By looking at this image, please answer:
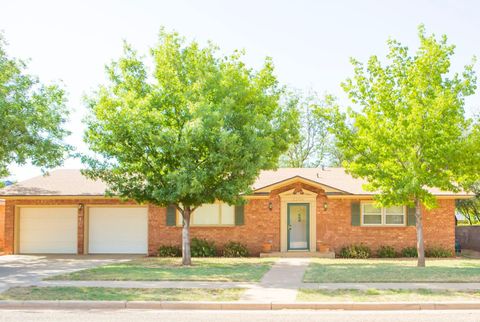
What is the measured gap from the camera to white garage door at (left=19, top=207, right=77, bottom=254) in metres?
27.6

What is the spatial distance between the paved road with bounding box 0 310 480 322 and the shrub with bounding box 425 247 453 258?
14590mm

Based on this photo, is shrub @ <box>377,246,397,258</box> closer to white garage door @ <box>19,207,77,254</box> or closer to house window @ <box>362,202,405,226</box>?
house window @ <box>362,202,405,226</box>

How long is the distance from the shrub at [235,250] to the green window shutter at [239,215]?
0.97m

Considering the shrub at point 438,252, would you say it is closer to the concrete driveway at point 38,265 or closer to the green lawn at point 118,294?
the concrete driveway at point 38,265

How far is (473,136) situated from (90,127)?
12859 mm

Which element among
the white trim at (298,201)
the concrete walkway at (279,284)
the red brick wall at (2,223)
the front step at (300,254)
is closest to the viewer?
the concrete walkway at (279,284)

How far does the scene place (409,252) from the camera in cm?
2569

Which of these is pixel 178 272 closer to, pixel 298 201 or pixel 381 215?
pixel 298 201

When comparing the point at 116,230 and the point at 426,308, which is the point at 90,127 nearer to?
the point at 116,230

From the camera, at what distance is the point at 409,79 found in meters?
19.9

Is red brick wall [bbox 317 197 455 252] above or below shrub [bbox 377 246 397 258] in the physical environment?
above

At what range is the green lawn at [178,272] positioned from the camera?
1620 centimetres

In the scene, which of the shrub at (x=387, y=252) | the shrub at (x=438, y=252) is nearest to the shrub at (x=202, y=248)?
the shrub at (x=387, y=252)

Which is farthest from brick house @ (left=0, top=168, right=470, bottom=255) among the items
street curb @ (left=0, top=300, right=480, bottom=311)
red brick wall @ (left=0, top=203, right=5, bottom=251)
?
street curb @ (left=0, top=300, right=480, bottom=311)
